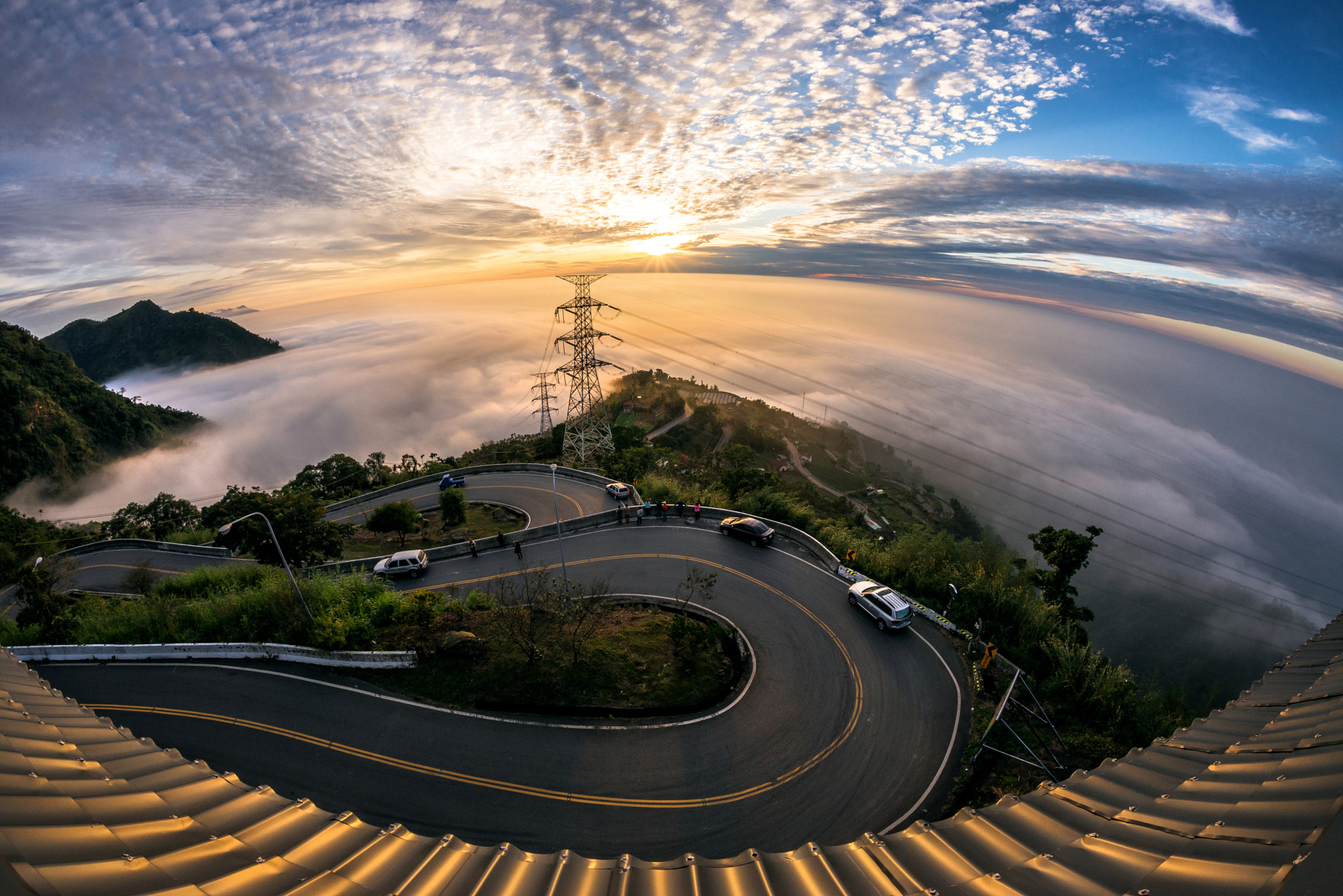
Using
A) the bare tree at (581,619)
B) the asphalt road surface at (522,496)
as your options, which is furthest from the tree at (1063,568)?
the asphalt road surface at (522,496)

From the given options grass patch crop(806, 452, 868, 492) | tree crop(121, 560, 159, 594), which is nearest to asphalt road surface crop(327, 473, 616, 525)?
tree crop(121, 560, 159, 594)

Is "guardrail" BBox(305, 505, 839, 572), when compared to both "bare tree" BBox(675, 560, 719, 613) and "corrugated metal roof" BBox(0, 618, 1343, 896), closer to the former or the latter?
"bare tree" BBox(675, 560, 719, 613)

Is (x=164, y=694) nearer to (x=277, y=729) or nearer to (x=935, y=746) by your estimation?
(x=277, y=729)

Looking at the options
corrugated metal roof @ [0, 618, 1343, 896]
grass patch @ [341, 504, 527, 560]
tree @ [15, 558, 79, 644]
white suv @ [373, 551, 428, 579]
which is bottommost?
grass patch @ [341, 504, 527, 560]

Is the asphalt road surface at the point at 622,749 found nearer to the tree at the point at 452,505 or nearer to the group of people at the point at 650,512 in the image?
the group of people at the point at 650,512

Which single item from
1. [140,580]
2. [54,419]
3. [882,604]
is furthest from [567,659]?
[54,419]

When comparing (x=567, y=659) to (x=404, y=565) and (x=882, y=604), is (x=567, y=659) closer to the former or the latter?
(x=882, y=604)
